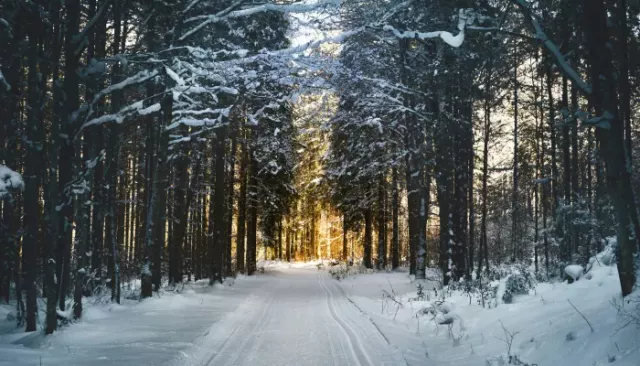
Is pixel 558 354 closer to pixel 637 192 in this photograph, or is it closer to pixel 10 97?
pixel 637 192

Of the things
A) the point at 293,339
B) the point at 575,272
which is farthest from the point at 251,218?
the point at 575,272

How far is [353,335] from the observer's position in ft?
29.2

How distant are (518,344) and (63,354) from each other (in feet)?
21.9

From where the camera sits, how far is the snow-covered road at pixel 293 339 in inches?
277

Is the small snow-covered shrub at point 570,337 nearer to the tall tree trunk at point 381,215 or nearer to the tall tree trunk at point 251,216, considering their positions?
the tall tree trunk at point 381,215

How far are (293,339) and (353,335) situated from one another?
3.85ft

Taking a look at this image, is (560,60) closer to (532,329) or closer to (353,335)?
(532,329)

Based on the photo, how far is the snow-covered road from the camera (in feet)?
23.1

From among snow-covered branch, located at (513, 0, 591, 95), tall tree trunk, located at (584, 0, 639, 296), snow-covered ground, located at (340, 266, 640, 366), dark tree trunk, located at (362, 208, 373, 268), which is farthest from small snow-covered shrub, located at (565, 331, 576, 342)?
dark tree trunk, located at (362, 208, 373, 268)

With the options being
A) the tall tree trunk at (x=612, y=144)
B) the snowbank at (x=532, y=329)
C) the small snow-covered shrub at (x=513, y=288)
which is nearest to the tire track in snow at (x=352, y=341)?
the snowbank at (x=532, y=329)

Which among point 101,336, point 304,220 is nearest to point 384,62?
point 101,336

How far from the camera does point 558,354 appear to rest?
230 inches

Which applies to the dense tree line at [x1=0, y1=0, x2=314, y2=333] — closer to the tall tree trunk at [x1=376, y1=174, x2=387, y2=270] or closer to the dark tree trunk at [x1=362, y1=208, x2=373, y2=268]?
the tall tree trunk at [x1=376, y1=174, x2=387, y2=270]

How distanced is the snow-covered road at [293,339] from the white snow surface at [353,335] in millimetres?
18
